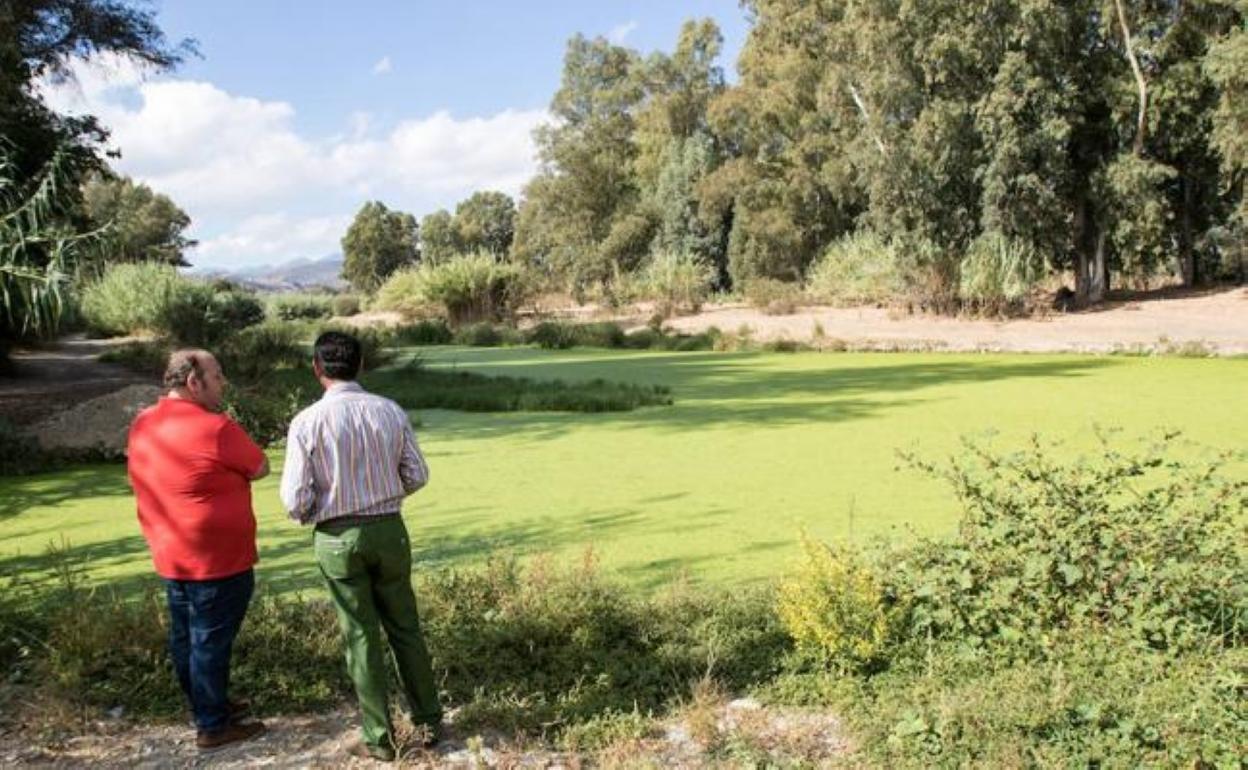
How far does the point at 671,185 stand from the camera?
118 ft

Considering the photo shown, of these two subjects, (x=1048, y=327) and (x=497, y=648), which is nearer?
Answer: (x=497, y=648)

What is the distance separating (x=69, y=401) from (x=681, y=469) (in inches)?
280

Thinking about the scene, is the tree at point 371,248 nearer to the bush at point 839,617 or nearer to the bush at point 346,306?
the bush at point 346,306

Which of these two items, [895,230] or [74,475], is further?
[895,230]

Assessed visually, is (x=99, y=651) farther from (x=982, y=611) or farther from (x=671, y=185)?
(x=671, y=185)

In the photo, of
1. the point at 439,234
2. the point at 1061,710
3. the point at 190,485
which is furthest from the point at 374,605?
the point at 439,234

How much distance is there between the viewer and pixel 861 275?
878 inches

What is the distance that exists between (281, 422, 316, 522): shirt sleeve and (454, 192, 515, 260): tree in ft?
226

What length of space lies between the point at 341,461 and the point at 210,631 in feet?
2.59

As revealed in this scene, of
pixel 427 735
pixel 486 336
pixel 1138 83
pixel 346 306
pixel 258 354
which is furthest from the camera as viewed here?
pixel 346 306

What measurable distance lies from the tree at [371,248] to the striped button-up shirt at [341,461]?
2436 inches

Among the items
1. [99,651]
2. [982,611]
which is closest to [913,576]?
[982,611]

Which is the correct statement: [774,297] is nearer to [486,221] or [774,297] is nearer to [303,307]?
[303,307]

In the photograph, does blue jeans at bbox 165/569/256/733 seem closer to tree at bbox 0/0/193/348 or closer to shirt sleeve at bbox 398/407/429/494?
shirt sleeve at bbox 398/407/429/494
